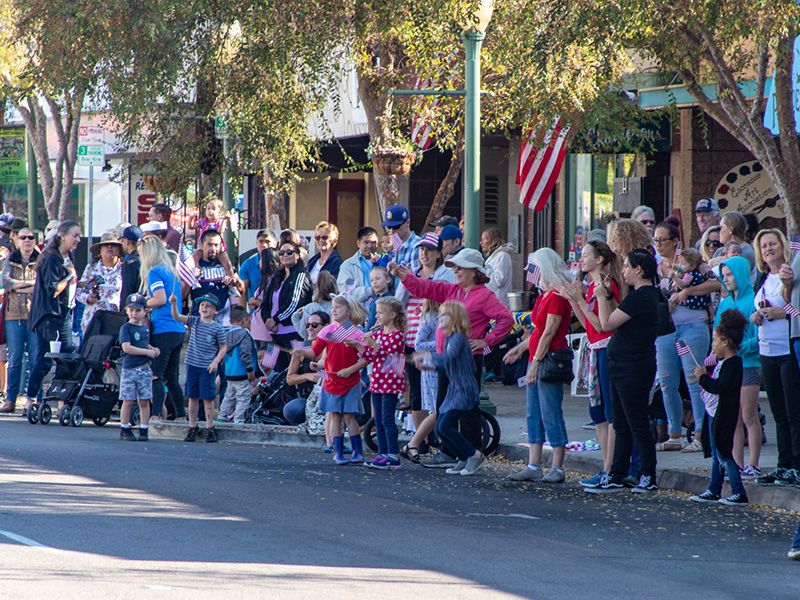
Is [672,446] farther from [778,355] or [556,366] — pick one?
[778,355]

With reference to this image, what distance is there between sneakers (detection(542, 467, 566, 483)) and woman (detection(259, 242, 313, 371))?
4415mm

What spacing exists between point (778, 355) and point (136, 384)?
20.9 ft

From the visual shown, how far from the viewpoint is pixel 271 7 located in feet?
56.6

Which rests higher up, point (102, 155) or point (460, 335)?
point (102, 155)

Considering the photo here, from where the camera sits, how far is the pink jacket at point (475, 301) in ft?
42.0

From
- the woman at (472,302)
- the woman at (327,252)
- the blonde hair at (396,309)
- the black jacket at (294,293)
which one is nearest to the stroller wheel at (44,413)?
the black jacket at (294,293)

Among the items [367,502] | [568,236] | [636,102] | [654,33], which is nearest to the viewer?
[367,502]

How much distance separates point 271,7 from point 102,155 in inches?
337

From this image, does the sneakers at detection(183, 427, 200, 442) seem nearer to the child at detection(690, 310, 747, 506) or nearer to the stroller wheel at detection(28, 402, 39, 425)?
the stroller wheel at detection(28, 402, 39, 425)

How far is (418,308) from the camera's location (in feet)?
45.0

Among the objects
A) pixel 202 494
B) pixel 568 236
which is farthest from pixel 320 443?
pixel 568 236

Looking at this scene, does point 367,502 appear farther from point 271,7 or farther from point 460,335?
point 271,7

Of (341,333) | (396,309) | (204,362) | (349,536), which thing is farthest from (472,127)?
(349,536)

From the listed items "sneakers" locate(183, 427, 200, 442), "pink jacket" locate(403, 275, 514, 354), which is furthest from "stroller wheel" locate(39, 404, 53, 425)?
"pink jacket" locate(403, 275, 514, 354)
